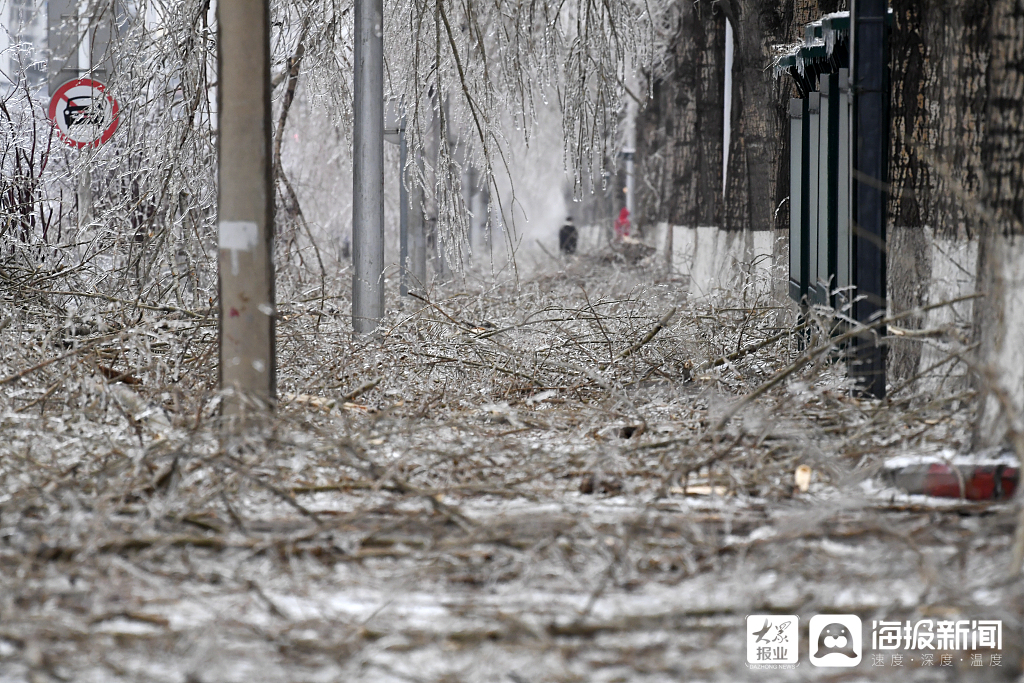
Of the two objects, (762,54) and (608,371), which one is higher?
(762,54)

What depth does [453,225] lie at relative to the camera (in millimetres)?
7941

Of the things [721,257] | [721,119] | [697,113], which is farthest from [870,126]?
[697,113]

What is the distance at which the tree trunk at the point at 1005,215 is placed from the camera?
4148 millimetres

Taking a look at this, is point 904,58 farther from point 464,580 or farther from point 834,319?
point 464,580

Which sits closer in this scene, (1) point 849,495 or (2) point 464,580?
(2) point 464,580

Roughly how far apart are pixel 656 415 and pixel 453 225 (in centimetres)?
275

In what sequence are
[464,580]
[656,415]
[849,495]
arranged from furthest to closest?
[656,415] < [849,495] < [464,580]

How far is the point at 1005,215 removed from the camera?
168 inches

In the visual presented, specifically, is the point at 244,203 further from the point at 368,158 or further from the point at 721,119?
the point at 721,119

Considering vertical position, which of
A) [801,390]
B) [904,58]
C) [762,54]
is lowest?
[801,390]

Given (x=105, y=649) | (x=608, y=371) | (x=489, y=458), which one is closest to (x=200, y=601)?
(x=105, y=649)
